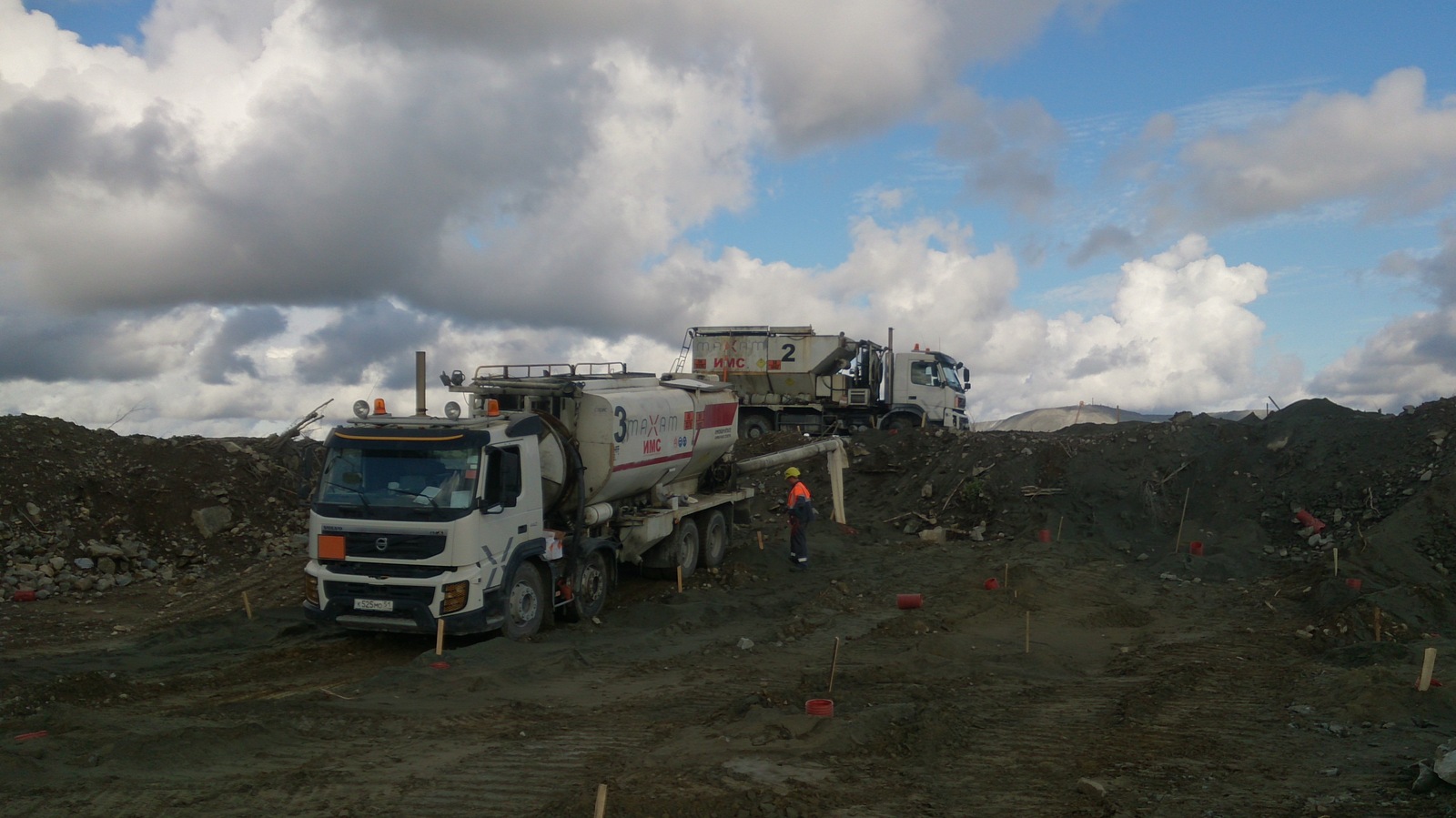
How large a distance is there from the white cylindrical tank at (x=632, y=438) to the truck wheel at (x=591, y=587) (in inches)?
30.0

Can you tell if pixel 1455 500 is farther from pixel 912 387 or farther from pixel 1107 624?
pixel 912 387

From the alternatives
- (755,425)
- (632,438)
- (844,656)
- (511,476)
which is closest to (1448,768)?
(844,656)

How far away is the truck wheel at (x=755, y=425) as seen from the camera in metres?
29.8

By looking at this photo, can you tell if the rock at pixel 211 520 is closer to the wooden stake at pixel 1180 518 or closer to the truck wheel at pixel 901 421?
the wooden stake at pixel 1180 518

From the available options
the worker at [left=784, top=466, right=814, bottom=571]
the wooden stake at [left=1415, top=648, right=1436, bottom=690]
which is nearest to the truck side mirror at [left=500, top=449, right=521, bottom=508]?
the worker at [left=784, top=466, right=814, bottom=571]

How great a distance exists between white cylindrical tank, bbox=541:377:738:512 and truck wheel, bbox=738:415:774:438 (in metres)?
13.0

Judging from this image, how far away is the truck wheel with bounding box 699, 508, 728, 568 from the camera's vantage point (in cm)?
1622

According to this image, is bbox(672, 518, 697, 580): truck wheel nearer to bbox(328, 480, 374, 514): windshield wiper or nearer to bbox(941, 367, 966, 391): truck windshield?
bbox(328, 480, 374, 514): windshield wiper

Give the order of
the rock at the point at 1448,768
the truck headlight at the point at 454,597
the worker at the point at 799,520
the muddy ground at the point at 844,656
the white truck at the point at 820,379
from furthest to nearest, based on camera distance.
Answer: the white truck at the point at 820,379 < the worker at the point at 799,520 < the truck headlight at the point at 454,597 < the muddy ground at the point at 844,656 < the rock at the point at 1448,768

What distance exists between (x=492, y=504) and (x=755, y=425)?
777 inches

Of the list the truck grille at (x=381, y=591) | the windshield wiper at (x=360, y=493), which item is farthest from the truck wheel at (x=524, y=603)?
the windshield wiper at (x=360, y=493)

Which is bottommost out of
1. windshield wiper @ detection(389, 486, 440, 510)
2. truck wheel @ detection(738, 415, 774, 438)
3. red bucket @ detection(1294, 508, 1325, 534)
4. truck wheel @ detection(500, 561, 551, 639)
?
truck wheel @ detection(500, 561, 551, 639)

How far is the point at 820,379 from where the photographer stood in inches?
1154

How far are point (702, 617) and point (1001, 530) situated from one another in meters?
9.70
